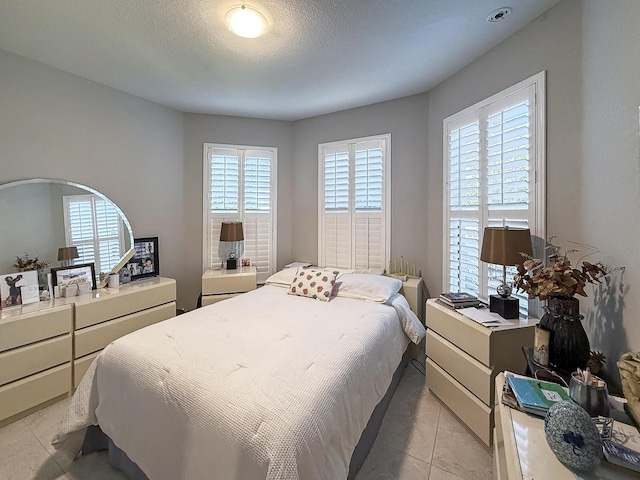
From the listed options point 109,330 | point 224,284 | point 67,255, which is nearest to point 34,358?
point 109,330

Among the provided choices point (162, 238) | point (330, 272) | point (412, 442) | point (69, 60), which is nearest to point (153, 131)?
point (69, 60)

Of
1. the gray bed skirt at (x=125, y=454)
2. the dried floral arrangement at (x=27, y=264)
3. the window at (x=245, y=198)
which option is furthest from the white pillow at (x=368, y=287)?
the dried floral arrangement at (x=27, y=264)

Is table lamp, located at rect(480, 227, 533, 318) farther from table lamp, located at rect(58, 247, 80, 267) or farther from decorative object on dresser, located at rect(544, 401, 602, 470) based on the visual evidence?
table lamp, located at rect(58, 247, 80, 267)

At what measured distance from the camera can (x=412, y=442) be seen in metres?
1.79

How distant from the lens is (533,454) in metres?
0.88

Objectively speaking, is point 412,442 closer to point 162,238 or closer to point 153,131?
point 162,238

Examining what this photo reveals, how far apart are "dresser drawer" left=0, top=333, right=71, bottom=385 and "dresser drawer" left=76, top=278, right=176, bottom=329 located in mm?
168

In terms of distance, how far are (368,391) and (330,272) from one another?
1367 millimetres

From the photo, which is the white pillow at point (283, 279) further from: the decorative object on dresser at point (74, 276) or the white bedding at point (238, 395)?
the decorative object on dresser at point (74, 276)

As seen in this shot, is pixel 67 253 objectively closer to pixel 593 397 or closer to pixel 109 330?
pixel 109 330

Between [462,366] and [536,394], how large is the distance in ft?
2.54

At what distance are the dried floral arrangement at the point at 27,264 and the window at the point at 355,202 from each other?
2702 millimetres

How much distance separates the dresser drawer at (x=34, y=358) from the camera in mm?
1884

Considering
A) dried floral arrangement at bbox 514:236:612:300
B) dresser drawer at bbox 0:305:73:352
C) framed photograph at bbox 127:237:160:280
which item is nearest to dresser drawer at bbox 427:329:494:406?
dried floral arrangement at bbox 514:236:612:300
